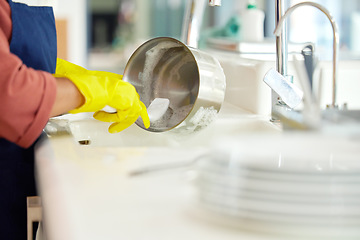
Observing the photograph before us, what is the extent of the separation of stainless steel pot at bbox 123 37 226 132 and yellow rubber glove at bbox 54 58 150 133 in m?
0.09

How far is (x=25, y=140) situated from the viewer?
1.05 metres

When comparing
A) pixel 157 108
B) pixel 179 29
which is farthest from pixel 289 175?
pixel 179 29

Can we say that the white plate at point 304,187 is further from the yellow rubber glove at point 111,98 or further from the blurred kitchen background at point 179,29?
the yellow rubber glove at point 111,98

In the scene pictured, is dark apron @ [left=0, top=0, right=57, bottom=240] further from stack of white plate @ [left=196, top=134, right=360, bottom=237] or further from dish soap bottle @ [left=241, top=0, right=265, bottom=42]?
dish soap bottle @ [left=241, top=0, right=265, bottom=42]

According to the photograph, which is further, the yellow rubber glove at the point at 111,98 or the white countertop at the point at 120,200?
the yellow rubber glove at the point at 111,98

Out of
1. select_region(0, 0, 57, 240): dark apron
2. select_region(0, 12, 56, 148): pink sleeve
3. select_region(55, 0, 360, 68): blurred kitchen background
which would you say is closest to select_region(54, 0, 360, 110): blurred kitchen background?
select_region(55, 0, 360, 68): blurred kitchen background

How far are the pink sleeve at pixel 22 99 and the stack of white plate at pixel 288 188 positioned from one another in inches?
18.0

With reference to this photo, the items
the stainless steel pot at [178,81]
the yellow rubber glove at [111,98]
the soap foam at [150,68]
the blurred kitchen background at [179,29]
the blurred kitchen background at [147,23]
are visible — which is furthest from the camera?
the blurred kitchen background at [147,23]

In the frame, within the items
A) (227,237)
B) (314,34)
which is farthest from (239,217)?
(314,34)

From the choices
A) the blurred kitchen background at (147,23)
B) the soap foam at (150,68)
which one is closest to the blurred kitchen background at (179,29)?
the blurred kitchen background at (147,23)

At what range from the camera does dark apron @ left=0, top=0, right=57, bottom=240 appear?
1.23m

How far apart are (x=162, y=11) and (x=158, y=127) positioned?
7098 millimetres

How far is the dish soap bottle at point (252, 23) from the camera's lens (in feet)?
7.60

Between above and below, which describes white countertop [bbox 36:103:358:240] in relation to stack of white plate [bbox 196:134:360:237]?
below
